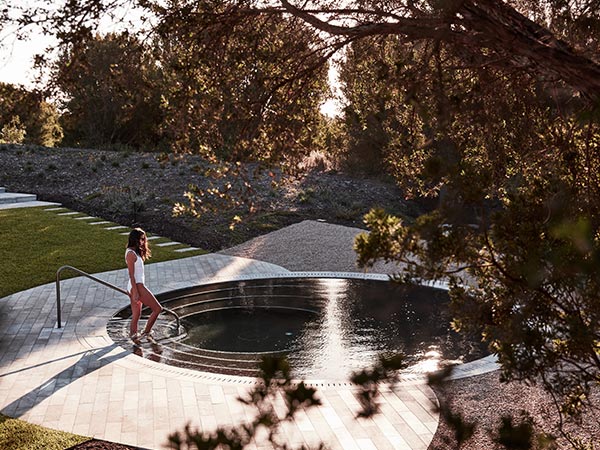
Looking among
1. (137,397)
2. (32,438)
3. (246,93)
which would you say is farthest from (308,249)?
(32,438)

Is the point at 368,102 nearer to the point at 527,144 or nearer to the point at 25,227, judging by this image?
the point at 527,144

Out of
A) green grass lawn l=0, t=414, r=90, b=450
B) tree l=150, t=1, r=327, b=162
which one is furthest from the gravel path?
green grass lawn l=0, t=414, r=90, b=450

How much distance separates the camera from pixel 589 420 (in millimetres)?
6633

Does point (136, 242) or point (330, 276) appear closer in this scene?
point (136, 242)

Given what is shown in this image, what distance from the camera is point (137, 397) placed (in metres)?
7.06

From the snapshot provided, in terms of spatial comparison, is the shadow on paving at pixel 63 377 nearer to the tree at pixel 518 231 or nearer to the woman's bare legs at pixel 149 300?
the woman's bare legs at pixel 149 300

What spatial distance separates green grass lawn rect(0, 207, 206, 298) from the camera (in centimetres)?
1291

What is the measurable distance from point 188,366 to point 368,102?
3767 mm

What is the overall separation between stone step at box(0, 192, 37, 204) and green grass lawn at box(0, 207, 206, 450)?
144 centimetres

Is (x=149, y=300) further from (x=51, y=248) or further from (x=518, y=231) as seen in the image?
(x=51, y=248)

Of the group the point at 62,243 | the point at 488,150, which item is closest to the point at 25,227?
the point at 62,243

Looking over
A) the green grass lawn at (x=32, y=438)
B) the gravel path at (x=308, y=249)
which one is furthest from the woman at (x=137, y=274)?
the gravel path at (x=308, y=249)

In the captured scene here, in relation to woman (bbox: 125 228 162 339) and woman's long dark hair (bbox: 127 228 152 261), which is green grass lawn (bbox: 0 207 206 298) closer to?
woman (bbox: 125 228 162 339)

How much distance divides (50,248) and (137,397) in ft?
29.1
